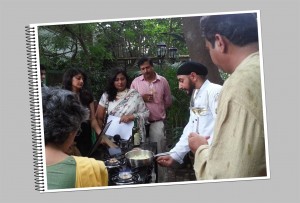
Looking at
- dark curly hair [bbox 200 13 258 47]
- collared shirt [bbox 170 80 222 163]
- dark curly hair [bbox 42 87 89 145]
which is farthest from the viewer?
collared shirt [bbox 170 80 222 163]

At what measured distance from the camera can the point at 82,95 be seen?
3.36 metres

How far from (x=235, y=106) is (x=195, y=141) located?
0.51m

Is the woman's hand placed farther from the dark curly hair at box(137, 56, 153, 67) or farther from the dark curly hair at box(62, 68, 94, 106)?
the dark curly hair at box(137, 56, 153, 67)

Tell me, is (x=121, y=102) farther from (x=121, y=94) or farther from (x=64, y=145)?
(x=64, y=145)

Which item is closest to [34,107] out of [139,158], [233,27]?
[139,158]

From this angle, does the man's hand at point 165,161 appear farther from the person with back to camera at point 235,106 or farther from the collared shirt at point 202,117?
the person with back to camera at point 235,106

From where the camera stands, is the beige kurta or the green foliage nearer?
the beige kurta

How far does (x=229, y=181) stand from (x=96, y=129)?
3.78 ft

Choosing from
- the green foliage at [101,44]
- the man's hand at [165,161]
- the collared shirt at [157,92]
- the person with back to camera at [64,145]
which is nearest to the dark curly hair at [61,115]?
the person with back to camera at [64,145]

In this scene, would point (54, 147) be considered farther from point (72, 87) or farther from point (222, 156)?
point (222, 156)

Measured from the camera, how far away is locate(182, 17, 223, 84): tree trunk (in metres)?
3.33

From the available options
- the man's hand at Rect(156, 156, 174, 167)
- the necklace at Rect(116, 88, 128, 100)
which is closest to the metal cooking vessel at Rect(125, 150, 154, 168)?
the man's hand at Rect(156, 156, 174, 167)

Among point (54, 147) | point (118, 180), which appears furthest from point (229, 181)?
point (54, 147)

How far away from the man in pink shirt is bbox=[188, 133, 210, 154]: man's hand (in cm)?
23
